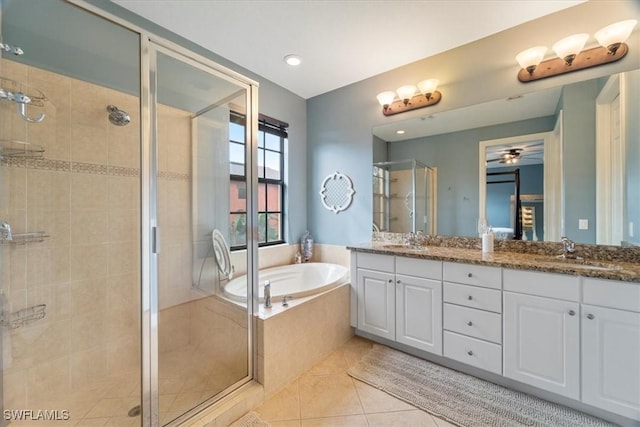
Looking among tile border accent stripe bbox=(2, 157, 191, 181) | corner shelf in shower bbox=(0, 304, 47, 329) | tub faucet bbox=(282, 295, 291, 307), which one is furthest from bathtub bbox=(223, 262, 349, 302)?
corner shelf in shower bbox=(0, 304, 47, 329)

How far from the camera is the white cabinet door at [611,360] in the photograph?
4.40ft

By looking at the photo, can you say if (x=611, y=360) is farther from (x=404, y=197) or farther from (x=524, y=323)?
(x=404, y=197)

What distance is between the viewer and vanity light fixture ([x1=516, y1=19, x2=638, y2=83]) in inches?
65.2

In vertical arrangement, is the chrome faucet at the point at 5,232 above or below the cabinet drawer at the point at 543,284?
above

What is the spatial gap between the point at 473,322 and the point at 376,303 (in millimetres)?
728

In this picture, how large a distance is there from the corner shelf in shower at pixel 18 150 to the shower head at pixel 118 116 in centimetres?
43

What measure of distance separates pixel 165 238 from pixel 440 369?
2187 millimetres

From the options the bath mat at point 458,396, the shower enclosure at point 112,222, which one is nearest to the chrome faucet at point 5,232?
the shower enclosure at point 112,222

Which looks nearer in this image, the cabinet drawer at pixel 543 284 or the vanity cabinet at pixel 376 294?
the cabinet drawer at pixel 543 284

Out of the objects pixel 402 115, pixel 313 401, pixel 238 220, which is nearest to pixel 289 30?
pixel 402 115

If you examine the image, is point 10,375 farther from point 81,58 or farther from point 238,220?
point 81,58

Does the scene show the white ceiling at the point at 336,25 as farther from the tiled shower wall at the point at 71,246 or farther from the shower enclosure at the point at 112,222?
the tiled shower wall at the point at 71,246

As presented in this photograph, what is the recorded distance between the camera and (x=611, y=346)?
1.39 meters

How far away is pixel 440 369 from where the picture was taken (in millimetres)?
1967
